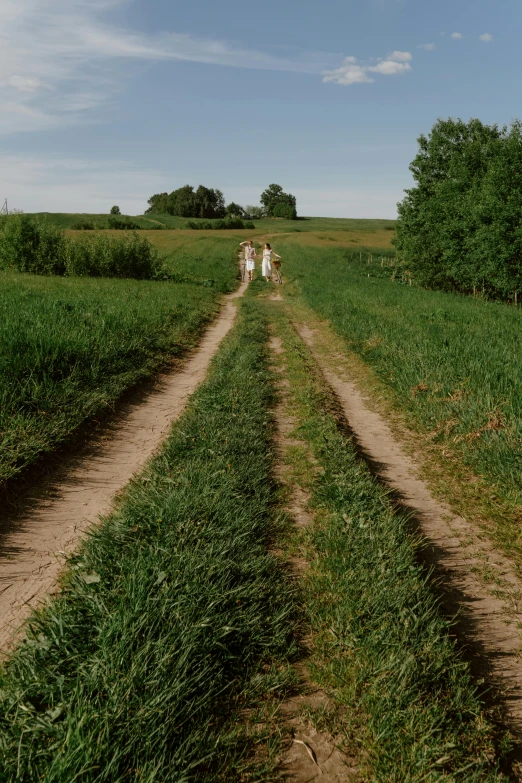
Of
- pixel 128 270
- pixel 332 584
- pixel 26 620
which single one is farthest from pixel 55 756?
pixel 128 270

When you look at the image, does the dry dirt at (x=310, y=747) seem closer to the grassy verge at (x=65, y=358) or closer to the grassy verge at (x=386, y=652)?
the grassy verge at (x=386, y=652)

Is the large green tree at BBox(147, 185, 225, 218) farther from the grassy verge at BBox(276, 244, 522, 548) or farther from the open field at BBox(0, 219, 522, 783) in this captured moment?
the open field at BBox(0, 219, 522, 783)

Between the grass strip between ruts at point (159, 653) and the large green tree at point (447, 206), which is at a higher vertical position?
the large green tree at point (447, 206)

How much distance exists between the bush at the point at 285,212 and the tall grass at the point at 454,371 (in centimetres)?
12042

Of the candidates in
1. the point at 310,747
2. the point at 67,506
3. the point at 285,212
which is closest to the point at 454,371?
the point at 67,506

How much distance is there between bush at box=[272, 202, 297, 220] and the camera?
427 feet

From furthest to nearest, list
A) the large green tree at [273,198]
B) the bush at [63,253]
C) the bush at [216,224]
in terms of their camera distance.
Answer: the large green tree at [273,198]
the bush at [216,224]
the bush at [63,253]

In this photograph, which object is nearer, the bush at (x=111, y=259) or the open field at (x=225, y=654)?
the open field at (x=225, y=654)

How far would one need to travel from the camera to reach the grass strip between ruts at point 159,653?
7.22 feet

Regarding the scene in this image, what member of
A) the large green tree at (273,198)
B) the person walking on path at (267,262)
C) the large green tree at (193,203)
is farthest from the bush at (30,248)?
the large green tree at (273,198)

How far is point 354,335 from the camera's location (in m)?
12.9

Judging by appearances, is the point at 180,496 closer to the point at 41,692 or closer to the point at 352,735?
the point at 41,692

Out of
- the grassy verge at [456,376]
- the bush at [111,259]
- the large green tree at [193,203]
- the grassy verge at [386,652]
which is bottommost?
the grassy verge at [386,652]

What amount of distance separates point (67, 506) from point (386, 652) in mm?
3089
